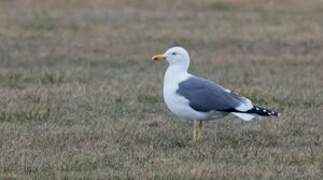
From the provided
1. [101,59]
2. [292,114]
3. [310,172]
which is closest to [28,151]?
[310,172]

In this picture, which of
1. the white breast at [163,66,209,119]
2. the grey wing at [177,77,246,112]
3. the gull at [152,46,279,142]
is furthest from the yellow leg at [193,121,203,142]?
the grey wing at [177,77,246,112]

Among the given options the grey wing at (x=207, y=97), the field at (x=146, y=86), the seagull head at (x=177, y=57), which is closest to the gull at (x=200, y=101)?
the grey wing at (x=207, y=97)

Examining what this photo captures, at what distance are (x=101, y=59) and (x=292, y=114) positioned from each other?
17.9ft

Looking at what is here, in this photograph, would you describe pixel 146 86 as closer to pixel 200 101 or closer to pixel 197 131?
pixel 197 131

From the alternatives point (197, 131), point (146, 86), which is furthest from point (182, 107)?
point (146, 86)

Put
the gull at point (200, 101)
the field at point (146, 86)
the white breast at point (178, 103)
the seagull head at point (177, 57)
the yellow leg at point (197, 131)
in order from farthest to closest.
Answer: the seagull head at point (177, 57) → the yellow leg at point (197, 131) → the white breast at point (178, 103) → the gull at point (200, 101) → the field at point (146, 86)

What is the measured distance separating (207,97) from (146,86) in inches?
149

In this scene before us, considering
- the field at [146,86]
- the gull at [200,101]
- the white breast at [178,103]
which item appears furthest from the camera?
the white breast at [178,103]

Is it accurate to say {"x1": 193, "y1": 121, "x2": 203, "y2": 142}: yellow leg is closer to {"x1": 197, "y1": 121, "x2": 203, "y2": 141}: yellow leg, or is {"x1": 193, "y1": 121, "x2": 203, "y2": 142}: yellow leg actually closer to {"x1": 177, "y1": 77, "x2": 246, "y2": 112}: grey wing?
{"x1": 197, "y1": 121, "x2": 203, "y2": 141}: yellow leg

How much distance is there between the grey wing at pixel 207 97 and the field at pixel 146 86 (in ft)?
1.15

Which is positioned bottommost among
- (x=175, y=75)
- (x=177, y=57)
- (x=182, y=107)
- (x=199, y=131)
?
(x=199, y=131)

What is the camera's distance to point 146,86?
13117 mm

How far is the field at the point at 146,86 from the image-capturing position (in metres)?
8.55

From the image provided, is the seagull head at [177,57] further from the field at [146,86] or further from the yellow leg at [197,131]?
the field at [146,86]
